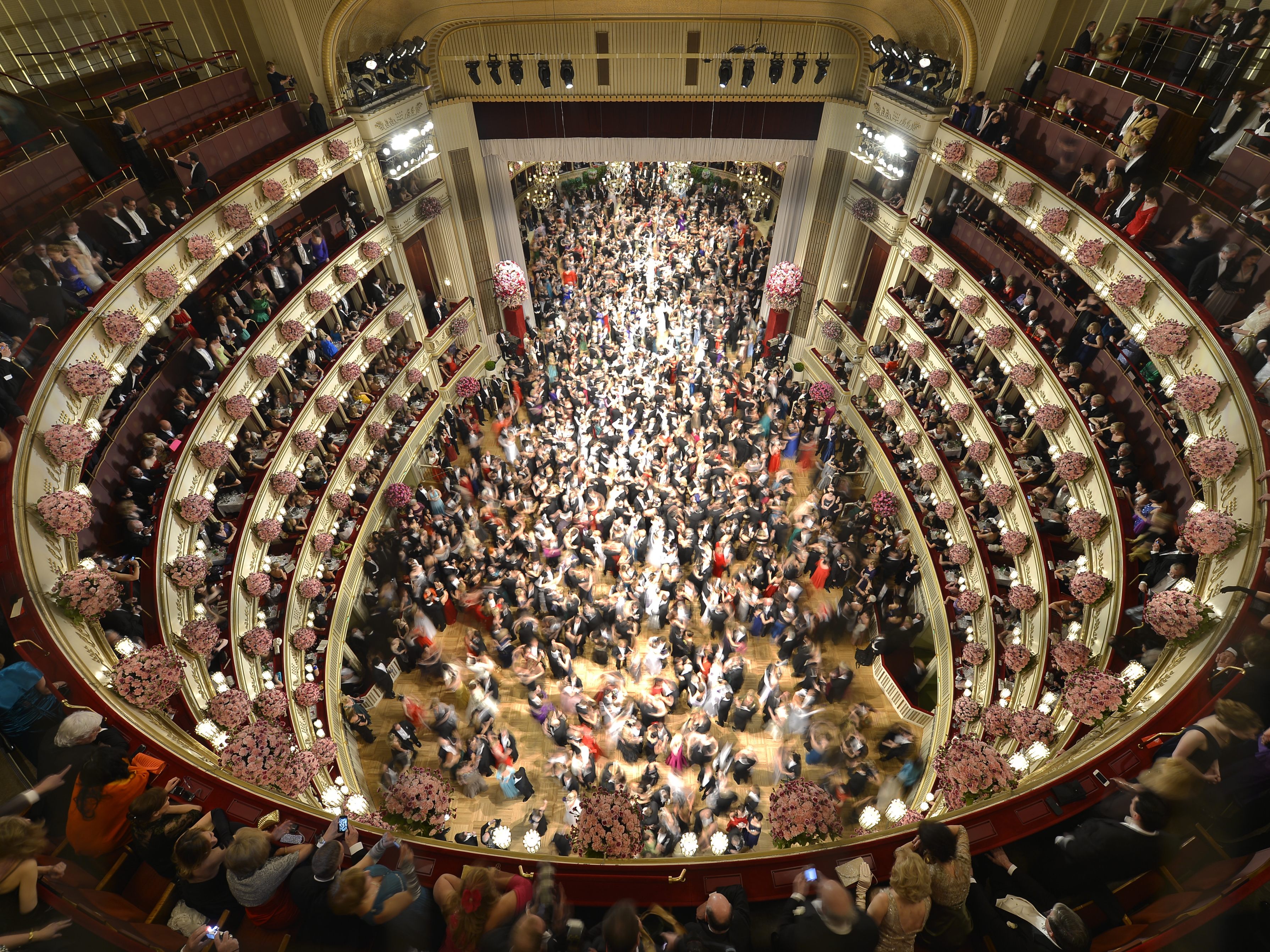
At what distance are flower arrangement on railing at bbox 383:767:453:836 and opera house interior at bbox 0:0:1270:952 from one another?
6 centimetres

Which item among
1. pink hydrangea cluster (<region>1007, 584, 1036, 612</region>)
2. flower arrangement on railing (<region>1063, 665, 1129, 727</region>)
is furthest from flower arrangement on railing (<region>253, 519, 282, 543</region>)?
pink hydrangea cluster (<region>1007, 584, 1036, 612</region>)

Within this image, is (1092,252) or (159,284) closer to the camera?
(159,284)

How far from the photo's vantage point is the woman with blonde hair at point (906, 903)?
14.2ft

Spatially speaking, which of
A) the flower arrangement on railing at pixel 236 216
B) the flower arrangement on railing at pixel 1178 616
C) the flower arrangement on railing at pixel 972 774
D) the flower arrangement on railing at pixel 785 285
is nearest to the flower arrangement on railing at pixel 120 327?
the flower arrangement on railing at pixel 236 216

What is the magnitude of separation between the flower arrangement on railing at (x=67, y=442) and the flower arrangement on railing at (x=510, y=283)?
13.7m

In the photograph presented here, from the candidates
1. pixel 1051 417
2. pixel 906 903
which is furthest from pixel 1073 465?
pixel 906 903

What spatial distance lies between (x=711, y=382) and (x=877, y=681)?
1020 centimetres

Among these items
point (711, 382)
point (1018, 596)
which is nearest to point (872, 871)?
point (1018, 596)

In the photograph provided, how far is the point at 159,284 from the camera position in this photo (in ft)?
29.5

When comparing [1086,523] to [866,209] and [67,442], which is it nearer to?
[866,209]

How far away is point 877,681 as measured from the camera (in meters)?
13.0

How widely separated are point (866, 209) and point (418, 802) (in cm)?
1679

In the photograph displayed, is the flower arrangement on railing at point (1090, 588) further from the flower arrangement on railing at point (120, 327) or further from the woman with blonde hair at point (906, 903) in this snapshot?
the flower arrangement on railing at point (120, 327)

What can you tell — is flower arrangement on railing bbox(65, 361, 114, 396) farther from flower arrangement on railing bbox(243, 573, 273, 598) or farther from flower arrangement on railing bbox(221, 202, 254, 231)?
flower arrangement on railing bbox(221, 202, 254, 231)
